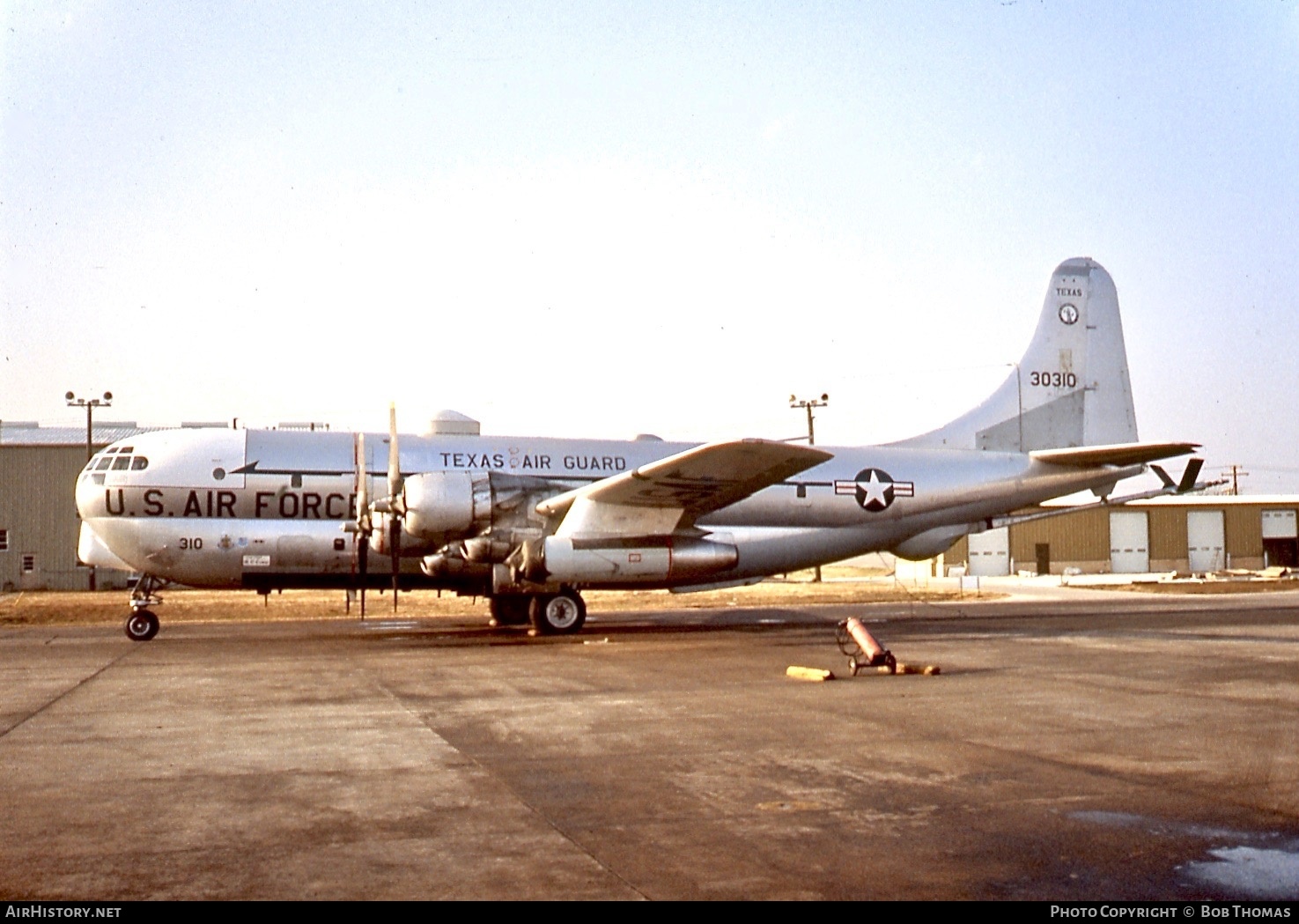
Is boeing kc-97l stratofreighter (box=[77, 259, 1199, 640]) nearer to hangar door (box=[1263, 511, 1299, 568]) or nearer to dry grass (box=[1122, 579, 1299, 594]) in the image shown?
dry grass (box=[1122, 579, 1299, 594])

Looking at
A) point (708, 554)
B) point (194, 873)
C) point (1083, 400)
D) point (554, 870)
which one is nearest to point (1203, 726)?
point (554, 870)

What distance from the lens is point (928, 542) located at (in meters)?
27.4

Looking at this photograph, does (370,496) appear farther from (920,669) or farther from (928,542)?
(928,542)

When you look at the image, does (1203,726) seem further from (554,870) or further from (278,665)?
(278,665)

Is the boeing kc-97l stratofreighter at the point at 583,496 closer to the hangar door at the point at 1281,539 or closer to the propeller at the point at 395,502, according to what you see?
the propeller at the point at 395,502

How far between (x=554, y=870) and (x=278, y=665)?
12792 millimetres

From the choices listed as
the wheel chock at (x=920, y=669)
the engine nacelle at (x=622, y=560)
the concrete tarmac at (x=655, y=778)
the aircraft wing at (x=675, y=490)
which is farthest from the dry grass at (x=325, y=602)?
the wheel chock at (x=920, y=669)

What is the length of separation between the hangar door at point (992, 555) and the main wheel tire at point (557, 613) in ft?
165

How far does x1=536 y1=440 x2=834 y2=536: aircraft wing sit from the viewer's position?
19844 millimetres

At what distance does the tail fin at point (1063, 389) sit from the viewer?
28078mm

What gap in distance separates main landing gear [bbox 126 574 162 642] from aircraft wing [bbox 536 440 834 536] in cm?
835

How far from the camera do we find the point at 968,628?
24062mm

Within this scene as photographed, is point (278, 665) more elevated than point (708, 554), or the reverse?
point (708, 554)

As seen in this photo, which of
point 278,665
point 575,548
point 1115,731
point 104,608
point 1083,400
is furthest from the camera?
point 104,608
